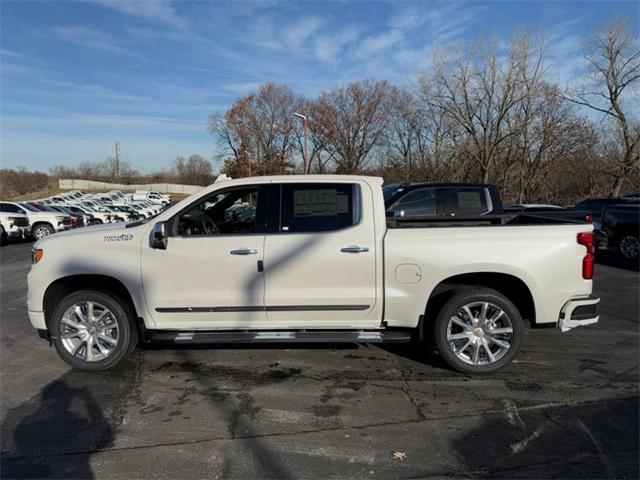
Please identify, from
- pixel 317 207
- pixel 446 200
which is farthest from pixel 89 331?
pixel 446 200

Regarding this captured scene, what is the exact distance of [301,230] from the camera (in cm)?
454

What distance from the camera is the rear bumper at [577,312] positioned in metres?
4.47

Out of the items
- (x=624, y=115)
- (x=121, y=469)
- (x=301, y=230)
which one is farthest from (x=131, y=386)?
(x=624, y=115)

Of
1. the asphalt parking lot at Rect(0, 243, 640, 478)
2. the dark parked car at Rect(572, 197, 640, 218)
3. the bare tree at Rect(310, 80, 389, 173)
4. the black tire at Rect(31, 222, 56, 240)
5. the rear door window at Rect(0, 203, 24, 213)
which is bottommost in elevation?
the asphalt parking lot at Rect(0, 243, 640, 478)

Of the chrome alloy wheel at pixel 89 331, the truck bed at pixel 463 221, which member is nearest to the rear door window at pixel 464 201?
the truck bed at pixel 463 221

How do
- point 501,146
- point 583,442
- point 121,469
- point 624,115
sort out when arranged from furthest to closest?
point 501,146
point 624,115
point 583,442
point 121,469

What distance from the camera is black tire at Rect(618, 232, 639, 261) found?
455 inches

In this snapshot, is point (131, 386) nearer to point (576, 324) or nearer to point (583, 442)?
point (583, 442)

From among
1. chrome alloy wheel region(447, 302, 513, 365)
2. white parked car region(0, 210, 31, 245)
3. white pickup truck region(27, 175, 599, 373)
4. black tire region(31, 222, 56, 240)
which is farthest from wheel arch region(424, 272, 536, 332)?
black tire region(31, 222, 56, 240)

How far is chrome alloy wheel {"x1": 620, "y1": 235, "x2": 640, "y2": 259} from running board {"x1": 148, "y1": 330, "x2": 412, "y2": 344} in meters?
9.66

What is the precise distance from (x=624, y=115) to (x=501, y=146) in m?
6.64

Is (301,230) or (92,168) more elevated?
(92,168)

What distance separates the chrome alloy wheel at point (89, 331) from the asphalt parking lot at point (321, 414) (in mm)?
231

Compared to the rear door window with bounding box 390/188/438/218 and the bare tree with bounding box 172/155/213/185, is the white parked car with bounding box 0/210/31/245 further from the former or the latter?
the bare tree with bounding box 172/155/213/185
